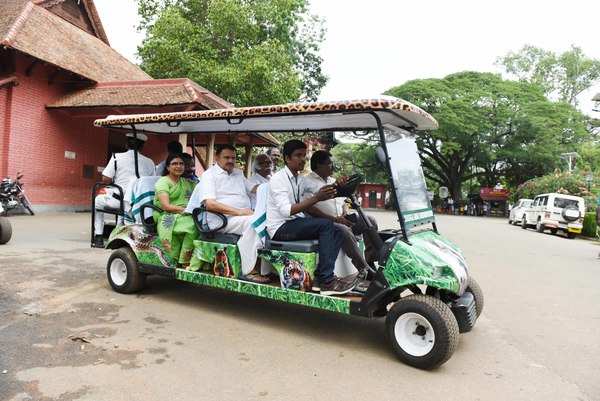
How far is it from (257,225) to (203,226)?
0.74 metres

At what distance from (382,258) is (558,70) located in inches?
2086

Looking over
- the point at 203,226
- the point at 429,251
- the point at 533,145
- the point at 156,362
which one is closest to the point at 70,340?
the point at 156,362

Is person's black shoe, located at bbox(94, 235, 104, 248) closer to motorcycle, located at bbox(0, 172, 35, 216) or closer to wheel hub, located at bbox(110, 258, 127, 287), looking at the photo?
wheel hub, located at bbox(110, 258, 127, 287)

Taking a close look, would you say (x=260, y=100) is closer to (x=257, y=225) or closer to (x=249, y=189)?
(x=249, y=189)

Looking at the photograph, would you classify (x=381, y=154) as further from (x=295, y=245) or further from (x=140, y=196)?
(x=140, y=196)

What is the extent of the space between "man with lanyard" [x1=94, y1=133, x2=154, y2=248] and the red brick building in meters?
5.49

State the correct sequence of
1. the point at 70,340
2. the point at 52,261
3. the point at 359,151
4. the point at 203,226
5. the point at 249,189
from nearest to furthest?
the point at 70,340
the point at 203,226
the point at 249,189
the point at 52,261
the point at 359,151

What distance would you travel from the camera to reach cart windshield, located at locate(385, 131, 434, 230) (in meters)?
4.14

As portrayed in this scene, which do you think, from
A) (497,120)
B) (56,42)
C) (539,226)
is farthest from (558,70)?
(56,42)

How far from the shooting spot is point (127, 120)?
18.0 ft

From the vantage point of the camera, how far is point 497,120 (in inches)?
1366

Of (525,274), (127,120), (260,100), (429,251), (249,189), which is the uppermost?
(260,100)

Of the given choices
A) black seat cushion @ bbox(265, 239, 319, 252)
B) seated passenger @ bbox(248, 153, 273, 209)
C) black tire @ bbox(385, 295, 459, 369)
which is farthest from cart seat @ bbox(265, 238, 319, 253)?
seated passenger @ bbox(248, 153, 273, 209)

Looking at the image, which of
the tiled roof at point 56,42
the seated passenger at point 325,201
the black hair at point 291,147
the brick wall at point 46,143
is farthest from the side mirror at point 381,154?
the tiled roof at point 56,42
